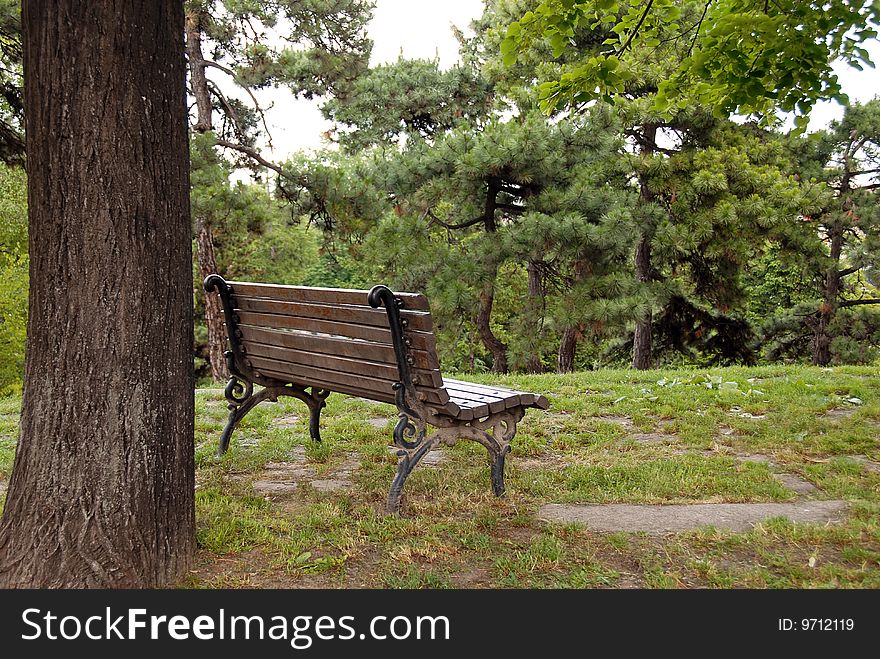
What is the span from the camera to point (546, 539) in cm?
311

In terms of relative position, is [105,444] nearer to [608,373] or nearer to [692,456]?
[692,456]

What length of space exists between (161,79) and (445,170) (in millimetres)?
8912

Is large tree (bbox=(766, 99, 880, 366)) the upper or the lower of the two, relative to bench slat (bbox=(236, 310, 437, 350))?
upper

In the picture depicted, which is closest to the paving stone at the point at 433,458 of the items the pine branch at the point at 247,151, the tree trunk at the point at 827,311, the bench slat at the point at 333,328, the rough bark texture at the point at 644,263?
the bench slat at the point at 333,328

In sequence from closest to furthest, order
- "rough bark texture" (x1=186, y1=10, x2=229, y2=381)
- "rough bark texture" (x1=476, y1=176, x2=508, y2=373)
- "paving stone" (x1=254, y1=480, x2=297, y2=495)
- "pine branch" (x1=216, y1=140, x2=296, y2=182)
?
"paving stone" (x1=254, y1=480, x2=297, y2=495), "rough bark texture" (x1=476, y1=176, x2=508, y2=373), "pine branch" (x1=216, y1=140, x2=296, y2=182), "rough bark texture" (x1=186, y1=10, x2=229, y2=381)

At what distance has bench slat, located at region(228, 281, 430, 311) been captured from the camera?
3.25 m

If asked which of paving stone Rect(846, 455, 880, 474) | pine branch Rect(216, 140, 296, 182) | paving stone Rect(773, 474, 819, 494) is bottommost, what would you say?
paving stone Rect(773, 474, 819, 494)

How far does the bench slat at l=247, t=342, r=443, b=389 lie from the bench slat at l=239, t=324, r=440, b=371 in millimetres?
24

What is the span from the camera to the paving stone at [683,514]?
3.33 metres

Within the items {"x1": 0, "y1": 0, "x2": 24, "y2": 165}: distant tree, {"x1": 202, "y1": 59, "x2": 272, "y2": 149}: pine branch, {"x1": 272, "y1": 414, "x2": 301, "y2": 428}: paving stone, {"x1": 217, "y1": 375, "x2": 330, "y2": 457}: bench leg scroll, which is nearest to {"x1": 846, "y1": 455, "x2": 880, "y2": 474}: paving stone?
{"x1": 217, "y1": 375, "x2": 330, "y2": 457}: bench leg scroll

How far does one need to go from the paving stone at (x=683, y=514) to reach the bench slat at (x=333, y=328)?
1.06 metres

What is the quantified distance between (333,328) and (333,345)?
115 millimetres

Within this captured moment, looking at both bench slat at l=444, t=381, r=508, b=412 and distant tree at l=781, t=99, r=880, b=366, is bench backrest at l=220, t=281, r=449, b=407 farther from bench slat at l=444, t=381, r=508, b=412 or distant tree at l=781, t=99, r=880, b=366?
distant tree at l=781, t=99, r=880, b=366
